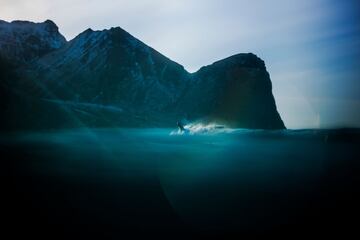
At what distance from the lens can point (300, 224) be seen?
1159cm

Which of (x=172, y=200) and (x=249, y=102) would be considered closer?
(x=172, y=200)

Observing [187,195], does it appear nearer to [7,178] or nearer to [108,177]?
[108,177]

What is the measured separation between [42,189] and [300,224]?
1372cm

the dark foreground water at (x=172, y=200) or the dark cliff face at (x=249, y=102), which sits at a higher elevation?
the dark cliff face at (x=249, y=102)

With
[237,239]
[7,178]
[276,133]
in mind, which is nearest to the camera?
[237,239]

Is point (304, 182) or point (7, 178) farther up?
point (7, 178)

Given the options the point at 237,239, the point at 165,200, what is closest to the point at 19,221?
the point at 165,200

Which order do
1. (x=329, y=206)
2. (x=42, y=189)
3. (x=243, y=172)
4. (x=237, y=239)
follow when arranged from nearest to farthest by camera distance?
(x=237, y=239)
(x=329, y=206)
(x=42, y=189)
(x=243, y=172)

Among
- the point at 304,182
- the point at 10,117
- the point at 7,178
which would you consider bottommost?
the point at 304,182

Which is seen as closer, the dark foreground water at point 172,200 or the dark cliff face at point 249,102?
the dark foreground water at point 172,200

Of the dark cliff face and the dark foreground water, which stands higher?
the dark cliff face

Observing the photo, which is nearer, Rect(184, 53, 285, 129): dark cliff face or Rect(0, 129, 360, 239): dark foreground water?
Rect(0, 129, 360, 239): dark foreground water

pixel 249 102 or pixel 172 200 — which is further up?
pixel 249 102

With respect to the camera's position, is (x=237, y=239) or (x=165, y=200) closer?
(x=237, y=239)
